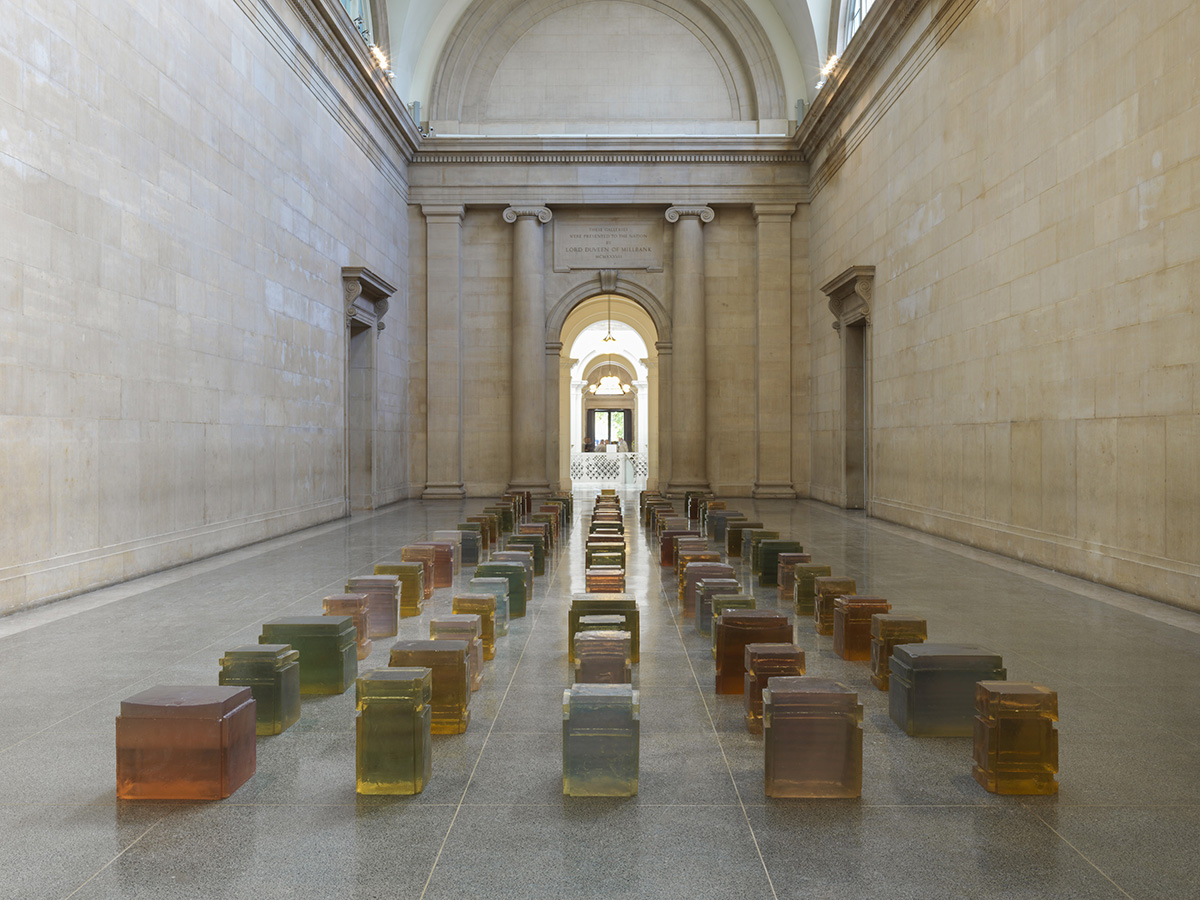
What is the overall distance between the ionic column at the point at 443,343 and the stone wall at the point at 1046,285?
1046cm

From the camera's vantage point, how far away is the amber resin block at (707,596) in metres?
6.57

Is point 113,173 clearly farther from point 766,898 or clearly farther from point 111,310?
point 766,898

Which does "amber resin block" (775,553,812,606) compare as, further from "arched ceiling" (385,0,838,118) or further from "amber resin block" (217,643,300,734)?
"arched ceiling" (385,0,838,118)

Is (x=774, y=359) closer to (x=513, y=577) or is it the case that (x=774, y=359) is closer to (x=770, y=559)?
(x=770, y=559)

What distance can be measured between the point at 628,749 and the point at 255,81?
476 inches

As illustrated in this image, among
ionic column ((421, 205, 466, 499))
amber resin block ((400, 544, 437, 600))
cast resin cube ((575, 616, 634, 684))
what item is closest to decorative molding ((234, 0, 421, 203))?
ionic column ((421, 205, 466, 499))

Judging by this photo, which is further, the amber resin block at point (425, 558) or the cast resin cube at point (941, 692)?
the amber resin block at point (425, 558)

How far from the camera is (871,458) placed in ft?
54.8

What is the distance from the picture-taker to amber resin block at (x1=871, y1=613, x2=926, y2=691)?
5.30 m

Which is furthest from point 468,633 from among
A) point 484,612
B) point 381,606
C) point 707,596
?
point 707,596

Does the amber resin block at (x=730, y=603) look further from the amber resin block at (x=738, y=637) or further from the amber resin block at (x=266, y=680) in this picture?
the amber resin block at (x=266, y=680)

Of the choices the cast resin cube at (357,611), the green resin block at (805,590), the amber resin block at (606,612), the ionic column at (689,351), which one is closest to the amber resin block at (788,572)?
the green resin block at (805,590)

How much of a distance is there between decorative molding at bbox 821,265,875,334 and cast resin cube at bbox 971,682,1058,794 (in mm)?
13834

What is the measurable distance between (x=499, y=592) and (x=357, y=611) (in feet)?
3.70
